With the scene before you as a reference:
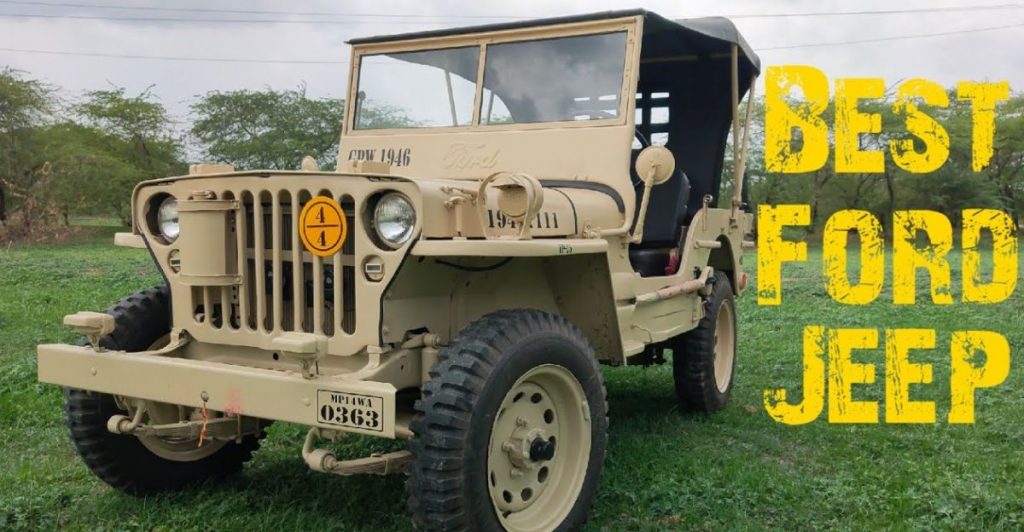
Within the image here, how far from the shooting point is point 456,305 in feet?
12.7

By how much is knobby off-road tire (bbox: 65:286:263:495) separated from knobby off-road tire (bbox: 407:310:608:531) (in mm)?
1494

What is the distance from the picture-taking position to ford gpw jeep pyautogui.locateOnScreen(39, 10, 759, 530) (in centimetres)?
322

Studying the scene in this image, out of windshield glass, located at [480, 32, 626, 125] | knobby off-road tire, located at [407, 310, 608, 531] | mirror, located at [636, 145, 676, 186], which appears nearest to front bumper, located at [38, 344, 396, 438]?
Result: knobby off-road tire, located at [407, 310, 608, 531]

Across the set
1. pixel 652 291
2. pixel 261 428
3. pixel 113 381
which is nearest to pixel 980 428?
pixel 652 291

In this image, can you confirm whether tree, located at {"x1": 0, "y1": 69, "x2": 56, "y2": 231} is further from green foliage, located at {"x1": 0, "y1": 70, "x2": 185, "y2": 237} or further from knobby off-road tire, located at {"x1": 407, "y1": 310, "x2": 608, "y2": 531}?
knobby off-road tire, located at {"x1": 407, "y1": 310, "x2": 608, "y2": 531}

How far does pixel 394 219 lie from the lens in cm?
335

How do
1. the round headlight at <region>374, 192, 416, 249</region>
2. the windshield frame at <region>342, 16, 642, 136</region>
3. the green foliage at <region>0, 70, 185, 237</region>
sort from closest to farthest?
the round headlight at <region>374, 192, 416, 249</region>, the windshield frame at <region>342, 16, 642, 136</region>, the green foliage at <region>0, 70, 185, 237</region>

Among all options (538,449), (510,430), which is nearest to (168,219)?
(510,430)

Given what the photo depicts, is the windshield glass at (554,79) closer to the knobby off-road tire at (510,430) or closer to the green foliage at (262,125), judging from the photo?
the knobby off-road tire at (510,430)

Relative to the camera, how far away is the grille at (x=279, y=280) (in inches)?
137

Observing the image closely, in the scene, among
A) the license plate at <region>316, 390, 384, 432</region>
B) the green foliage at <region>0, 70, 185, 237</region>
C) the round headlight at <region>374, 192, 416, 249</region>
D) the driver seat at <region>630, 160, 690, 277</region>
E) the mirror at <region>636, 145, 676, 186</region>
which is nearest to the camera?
the license plate at <region>316, 390, 384, 432</region>

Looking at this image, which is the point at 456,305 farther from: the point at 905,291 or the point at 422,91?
the point at 905,291

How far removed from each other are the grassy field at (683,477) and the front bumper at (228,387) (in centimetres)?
75

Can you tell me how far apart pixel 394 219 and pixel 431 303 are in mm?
518
